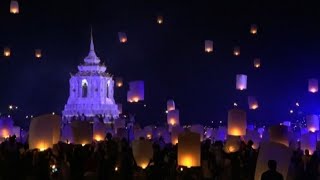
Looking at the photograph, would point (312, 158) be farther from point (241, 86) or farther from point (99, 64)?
point (99, 64)

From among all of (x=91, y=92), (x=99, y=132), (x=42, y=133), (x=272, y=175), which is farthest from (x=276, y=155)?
(x=91, y=92)

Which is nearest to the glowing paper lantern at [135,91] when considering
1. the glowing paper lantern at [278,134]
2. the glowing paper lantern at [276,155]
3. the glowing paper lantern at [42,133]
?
the glowing paper lantern at [278,134]

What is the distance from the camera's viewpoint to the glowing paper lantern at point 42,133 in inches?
512

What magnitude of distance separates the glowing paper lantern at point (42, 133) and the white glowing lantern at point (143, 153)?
5.90 ft

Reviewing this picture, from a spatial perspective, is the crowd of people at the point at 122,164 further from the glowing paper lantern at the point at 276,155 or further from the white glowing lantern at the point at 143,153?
the glowing paper lantern at the point at 276,155

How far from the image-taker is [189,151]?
41.2 feet

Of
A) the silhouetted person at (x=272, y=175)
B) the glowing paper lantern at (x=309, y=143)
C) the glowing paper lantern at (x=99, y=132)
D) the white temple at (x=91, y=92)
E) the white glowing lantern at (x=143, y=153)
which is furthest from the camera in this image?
the white temple at (x=91, y=92)

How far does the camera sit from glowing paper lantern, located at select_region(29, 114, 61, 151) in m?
13.0

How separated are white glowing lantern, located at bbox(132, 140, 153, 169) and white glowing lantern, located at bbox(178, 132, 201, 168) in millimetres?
1048

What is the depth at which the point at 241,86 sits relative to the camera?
993 inches

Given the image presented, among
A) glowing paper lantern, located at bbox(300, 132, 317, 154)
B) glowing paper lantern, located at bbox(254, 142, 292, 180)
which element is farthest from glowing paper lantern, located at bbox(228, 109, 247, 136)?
glowing paper lantern, located at bbox(254, 142, 292, 180)

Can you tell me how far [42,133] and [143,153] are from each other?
221 cm

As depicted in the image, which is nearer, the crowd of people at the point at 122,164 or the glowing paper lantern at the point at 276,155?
the glowing paper lantern at the point at 276,155

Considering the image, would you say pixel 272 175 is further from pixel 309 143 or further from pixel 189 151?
pixel 309 143
